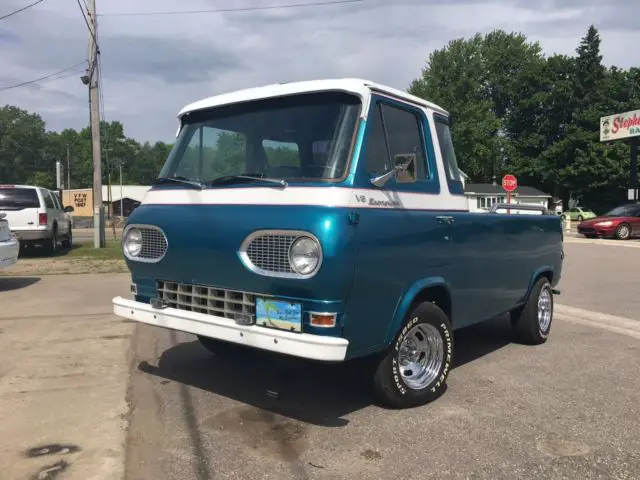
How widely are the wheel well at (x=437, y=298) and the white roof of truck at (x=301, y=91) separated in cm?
147

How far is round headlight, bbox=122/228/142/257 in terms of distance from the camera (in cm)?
465

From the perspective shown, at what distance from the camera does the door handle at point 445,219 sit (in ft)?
14.7

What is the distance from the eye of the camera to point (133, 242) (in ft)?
15.4

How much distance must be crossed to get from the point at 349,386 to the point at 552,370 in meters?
2.04

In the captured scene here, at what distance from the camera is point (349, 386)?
491cm

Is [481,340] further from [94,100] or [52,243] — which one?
[94,100]

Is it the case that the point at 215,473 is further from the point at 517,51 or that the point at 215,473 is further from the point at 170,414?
the point at 517,51

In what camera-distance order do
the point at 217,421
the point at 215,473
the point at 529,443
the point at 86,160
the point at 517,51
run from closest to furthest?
the point at 215,473 → the point at 529,443 → the point at 217,421 → the point at 517,51 → the point at 86,160

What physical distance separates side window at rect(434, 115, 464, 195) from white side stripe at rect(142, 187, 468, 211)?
0.40 ft

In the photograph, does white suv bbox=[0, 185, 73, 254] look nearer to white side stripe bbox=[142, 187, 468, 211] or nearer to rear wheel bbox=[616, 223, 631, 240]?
white side stripe bbox=[142, 187, 468, 211]

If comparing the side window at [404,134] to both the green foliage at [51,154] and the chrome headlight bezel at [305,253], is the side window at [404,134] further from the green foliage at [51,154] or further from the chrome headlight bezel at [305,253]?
the green foliage at [51,154]

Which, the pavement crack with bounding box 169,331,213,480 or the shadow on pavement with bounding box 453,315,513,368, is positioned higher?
the pavement crack with bounding box 169,331,213,480

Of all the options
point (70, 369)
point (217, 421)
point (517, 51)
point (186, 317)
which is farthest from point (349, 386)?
point (517, 51)

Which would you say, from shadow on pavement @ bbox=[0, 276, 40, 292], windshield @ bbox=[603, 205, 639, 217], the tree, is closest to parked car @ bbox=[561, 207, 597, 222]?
the tree
